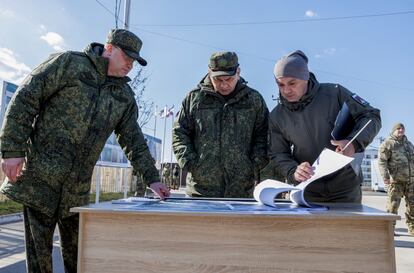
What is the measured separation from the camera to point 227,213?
119 centimetres

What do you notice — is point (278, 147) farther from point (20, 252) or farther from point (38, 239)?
point (20, 252)

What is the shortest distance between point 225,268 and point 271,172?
1424 millimetres

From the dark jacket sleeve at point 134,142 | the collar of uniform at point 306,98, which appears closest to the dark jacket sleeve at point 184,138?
the dark jacket sleeve at point 134,142

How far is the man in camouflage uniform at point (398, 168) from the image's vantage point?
20.3ft

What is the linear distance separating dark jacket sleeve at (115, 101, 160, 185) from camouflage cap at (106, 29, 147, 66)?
308mm

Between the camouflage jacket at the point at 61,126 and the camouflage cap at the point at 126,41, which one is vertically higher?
the camouflage cap at the point at 126,41

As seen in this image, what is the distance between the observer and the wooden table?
3.82ft

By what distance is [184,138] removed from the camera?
2.48m

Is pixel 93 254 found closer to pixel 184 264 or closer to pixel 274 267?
pixel 184 264

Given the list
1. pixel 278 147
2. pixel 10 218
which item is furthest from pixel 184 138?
pixel 10 218

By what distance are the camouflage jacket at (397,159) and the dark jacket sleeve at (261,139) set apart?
4614mm

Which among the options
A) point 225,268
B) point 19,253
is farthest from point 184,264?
point 19,253

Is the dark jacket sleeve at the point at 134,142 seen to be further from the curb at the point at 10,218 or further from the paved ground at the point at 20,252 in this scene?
the curb at the point at 10,218

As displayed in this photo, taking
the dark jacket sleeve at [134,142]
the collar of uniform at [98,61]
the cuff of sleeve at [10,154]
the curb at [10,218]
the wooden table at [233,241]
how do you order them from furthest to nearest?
the curb at [10,218], the dark jacket sleeve at [134,142], the collar of uniform at [98,61], the cuff of sleeve at [10,154], the wooden table at [233,241]
